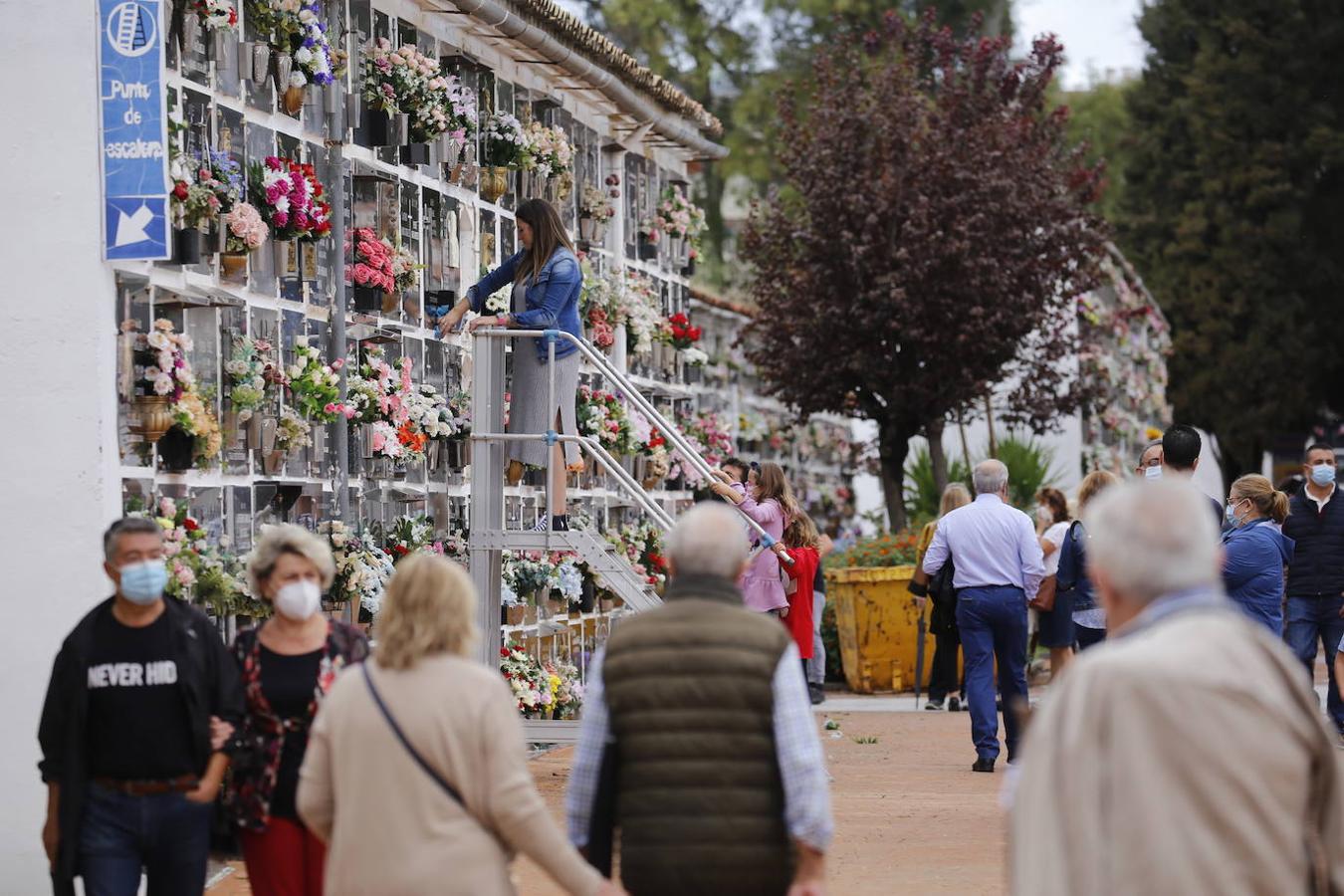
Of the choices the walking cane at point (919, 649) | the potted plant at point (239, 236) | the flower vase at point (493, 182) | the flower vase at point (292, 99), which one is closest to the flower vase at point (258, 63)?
the flower vase at point (292, 99)

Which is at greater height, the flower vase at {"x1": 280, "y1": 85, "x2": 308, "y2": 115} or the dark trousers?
the flower vase at {"x1": 280, "y1": 85, "x2": 308, "y2": 115}

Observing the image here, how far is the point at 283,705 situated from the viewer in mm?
6414

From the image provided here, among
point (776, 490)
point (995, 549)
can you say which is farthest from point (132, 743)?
point (776, 490)

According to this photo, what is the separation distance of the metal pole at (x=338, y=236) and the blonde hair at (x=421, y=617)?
5.78 m

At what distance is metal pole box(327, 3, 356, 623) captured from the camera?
11.2 meters

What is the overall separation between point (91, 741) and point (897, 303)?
56.2 feet

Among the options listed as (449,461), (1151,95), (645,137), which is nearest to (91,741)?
(449,461)

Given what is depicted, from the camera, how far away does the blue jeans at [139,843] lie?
250 inches

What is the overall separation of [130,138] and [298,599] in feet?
9.31

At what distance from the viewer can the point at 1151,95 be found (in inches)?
1757

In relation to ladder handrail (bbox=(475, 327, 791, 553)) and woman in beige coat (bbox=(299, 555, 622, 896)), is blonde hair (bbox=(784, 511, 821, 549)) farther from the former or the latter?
woman in beige coat (bbox=(299, 555, 622, 896))

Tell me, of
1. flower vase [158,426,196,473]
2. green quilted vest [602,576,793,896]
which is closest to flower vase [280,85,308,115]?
flower vase [158,426,196,473]

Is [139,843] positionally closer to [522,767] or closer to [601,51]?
[522,767]

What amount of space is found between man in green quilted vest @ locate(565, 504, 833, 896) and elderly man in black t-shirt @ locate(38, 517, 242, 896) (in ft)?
4.94
